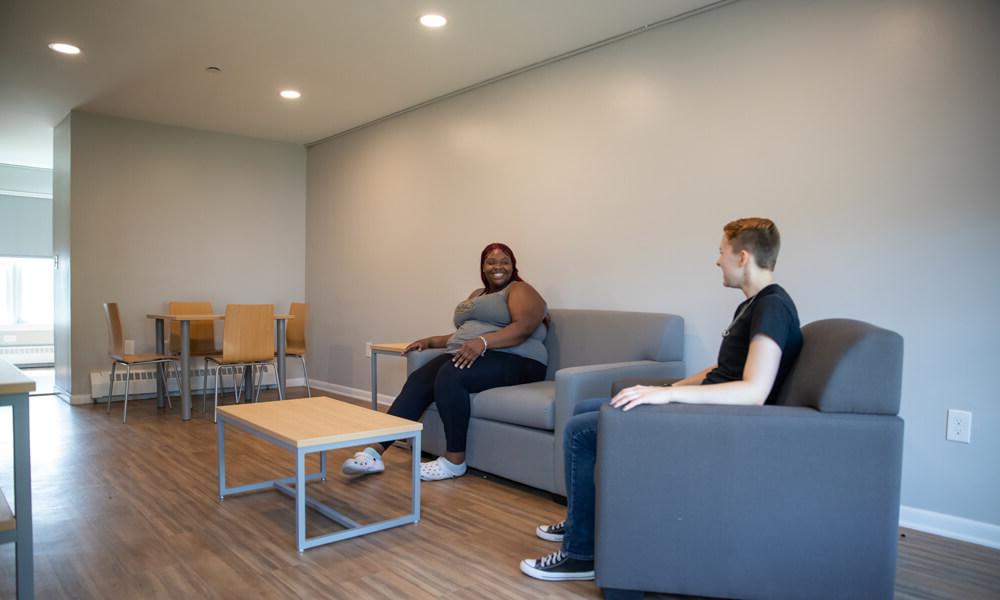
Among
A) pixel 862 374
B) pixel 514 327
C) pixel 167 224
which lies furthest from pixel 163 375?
pixel 862 374

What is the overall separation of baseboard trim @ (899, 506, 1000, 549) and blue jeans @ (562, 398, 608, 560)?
1395mm

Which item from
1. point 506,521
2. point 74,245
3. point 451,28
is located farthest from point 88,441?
point 451,28

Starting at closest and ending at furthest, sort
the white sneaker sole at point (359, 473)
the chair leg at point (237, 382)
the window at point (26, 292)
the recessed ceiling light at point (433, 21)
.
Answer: the white sneaker sole at point (359, 473) → the recessed ceiling light at point (433, 21) → the chair leg at point (237, 382) → the window at point (26, 292)

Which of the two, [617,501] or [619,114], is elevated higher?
[619,114]

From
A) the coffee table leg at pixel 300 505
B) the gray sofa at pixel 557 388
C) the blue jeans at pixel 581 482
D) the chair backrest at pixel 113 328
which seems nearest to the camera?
the blue jeans at pixel 581 482

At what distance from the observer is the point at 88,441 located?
4055 mm

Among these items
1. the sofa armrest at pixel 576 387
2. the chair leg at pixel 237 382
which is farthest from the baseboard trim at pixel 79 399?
the sofa armrest at pixel 576 387

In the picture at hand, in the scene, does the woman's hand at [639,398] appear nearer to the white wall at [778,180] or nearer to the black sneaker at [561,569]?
the black sneaker at [561,569]

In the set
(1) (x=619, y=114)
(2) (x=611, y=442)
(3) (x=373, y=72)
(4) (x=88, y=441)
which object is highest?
(3) (x=373, y=72)

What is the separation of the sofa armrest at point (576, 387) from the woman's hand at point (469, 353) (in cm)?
64

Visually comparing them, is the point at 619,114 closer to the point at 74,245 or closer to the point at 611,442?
the point at 611,442

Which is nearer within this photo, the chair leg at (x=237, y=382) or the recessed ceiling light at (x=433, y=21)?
the recessed ceiling light at (x=433, y=21)

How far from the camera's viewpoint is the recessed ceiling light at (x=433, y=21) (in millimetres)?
3477

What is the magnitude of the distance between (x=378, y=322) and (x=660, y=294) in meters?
2.77
